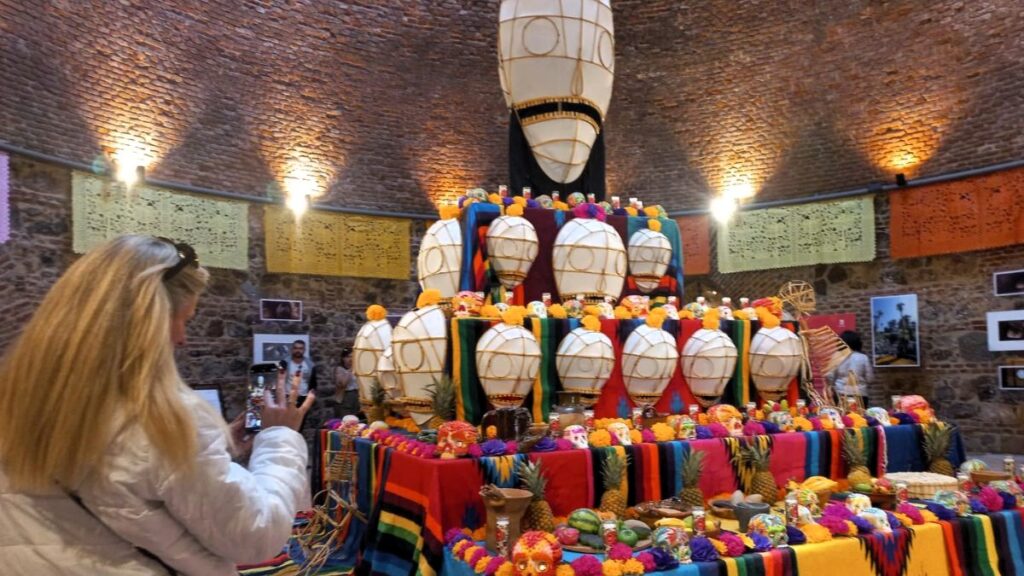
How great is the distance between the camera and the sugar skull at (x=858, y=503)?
3201 mm

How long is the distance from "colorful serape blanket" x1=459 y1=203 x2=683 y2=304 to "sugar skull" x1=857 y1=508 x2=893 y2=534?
6.96ft

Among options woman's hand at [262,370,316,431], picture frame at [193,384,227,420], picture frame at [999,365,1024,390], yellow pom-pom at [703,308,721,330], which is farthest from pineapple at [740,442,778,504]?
picture frame at [999,365,1024,390]

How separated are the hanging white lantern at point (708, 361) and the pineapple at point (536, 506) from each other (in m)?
1.48

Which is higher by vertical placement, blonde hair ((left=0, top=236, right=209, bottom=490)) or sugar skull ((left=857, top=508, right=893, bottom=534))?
blonde hair ((left=0, top=236, right=209, bottom=490))

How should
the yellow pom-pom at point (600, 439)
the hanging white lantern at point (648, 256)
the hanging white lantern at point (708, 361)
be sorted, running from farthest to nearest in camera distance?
the hanging white lantern at point (648, 256)
the hanging white lantern at point (708, 361)
the yellow pom-pom at point (600, 439)

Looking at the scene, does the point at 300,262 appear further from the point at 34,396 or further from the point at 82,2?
the point at 34,396

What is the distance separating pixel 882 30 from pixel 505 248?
7377 mm

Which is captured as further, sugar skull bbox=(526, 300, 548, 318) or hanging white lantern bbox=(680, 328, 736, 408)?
hanging white lantern bbox=(680, 328, 736, 408)

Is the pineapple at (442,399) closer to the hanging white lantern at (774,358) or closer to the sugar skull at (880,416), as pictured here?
the hanging white lantern at (774,358)

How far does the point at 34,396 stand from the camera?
1.15 metres

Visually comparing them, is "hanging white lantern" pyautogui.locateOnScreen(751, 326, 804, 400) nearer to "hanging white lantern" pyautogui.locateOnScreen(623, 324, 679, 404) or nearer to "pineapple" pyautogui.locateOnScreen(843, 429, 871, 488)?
"pineapple" pyautogui.locateOnScreen(843, 429, 871, 488)

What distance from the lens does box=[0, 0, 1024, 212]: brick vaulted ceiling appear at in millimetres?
7918

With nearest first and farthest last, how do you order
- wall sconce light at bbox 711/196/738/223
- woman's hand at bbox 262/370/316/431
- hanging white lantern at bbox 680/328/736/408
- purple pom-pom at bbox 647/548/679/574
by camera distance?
woman's hand at bbox 262/370/316/431 → purple pom-pom at bbox 647/548/679/574 → hanging white lantern at bbox 680/328/736/408 → wall sconce light at bbox 711/196/738/223

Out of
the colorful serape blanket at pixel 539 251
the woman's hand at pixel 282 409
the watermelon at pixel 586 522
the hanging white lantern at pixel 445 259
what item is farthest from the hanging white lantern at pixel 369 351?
the woman's hand at pixel 282 409
